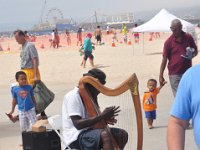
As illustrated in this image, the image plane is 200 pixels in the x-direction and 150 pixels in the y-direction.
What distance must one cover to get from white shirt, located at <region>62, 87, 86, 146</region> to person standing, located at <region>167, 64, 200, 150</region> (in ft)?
7.26

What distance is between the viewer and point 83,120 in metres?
4.83

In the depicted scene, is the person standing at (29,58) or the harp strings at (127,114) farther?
the person standing at (29,58)

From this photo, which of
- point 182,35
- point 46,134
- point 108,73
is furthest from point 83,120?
point 108,73

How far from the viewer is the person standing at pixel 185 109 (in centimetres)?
256

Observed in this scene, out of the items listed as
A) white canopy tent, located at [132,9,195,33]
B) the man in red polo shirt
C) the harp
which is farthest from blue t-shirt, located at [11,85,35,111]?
white canopy tent, located at [132,9,195,33]

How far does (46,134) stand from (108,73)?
35.9 feet

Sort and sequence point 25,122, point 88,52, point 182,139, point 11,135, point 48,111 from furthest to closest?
point 88,52
point 48,111
point 11,135
point 25,122
point 182,139

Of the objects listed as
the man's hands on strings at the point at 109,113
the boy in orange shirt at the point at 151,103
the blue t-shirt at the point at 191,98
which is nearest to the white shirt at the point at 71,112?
the man's hands on strings at the point at 109,113

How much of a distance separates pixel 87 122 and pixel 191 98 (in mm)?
2334

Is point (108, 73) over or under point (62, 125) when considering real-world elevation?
under

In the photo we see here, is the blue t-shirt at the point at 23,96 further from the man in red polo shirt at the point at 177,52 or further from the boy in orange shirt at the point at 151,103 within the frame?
the man in red polo shirt at the point at 177,52

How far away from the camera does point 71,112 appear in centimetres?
488

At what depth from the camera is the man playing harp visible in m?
4.84

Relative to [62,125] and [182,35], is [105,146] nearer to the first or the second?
[62,125]
